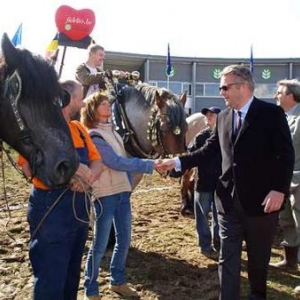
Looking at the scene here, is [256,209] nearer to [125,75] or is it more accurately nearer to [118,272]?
[118,272]

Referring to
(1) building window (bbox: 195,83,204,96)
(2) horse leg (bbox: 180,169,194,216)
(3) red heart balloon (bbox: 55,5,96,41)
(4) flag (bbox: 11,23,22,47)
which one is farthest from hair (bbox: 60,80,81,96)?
(1) building window (bbox: 195,83,204,96)

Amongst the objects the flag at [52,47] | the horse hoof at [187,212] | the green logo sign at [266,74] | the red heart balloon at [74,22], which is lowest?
the horse hoof at [187,212]

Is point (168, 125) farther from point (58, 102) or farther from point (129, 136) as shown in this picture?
point (58, 102)

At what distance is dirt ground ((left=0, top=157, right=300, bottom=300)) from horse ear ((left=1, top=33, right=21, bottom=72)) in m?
1.52

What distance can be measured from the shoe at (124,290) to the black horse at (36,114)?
78.4 inches

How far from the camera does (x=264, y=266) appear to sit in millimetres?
3557

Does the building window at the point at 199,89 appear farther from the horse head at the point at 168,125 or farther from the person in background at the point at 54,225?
the person in background at the point at 54,225

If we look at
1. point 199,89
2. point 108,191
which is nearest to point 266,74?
point 199,89

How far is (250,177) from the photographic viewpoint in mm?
3436

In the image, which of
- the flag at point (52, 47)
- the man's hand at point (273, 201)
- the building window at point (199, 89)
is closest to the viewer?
the man's hand at point (273, 201)

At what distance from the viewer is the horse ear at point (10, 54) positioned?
2357 millimetres

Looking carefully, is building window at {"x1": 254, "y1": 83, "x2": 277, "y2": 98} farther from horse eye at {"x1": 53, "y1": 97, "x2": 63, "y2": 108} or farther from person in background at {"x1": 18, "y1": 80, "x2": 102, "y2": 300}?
horse eye at {"x1": 53, "y1": 97, "x2": 63, "y2": 108}

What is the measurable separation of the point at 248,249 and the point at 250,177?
23.3 inches

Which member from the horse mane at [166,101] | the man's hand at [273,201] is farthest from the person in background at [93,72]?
the man's hand at [273,201]
